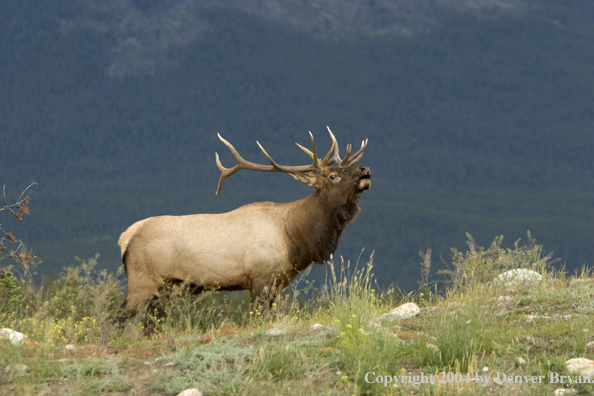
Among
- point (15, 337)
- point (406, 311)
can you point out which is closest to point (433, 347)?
point (406, 311)

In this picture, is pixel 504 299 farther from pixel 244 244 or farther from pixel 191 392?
pixel 191 392

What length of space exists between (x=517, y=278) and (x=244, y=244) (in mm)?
3583

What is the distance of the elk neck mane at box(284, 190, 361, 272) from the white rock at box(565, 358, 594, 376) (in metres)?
4.48

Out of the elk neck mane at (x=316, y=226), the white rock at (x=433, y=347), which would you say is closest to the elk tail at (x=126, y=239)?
the elk neck mane at (x=316, y=226)

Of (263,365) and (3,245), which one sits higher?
(3,245)

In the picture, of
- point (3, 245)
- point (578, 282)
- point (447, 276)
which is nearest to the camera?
point (3, 245)

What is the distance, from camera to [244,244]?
31.1 ft

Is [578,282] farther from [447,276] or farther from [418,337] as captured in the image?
[418,337]

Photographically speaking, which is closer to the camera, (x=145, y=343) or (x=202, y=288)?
(x=145, y=343)

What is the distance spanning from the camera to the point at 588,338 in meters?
6.44

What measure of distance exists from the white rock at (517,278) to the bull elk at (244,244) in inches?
84.7

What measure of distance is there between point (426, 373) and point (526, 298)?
2.99m

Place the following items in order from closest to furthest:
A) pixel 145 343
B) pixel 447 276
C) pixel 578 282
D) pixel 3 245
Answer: pixel 145 343
pixel 3 245
pixel 447 276
pixel 578 282

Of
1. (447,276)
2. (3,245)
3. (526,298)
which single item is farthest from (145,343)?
(526,298)
